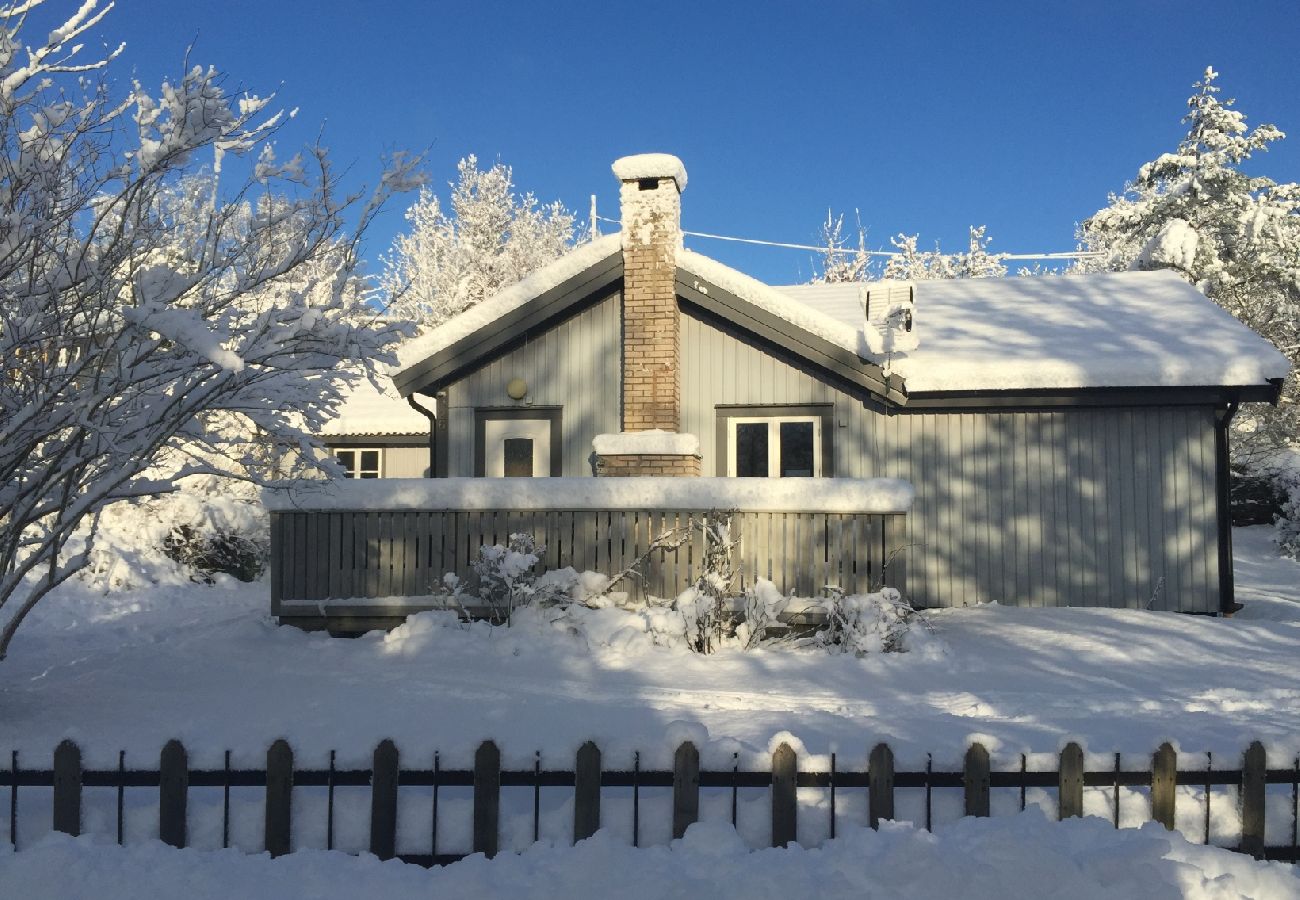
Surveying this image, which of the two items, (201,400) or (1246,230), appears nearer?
(201,400)

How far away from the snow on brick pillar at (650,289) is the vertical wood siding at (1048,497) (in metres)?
1.32

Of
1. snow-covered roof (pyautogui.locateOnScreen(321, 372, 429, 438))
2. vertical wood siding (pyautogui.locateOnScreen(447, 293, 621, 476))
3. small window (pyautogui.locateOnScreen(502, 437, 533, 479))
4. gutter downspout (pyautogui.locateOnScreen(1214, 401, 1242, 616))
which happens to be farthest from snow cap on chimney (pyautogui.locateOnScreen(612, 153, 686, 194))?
snow-covered roof (pyautogui.locateOnScreen(321, 372, 429, 438))

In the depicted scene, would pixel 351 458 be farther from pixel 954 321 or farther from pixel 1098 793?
pixel 1098 793

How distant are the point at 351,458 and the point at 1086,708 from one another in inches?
654

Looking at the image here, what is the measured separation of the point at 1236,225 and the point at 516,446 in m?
22.6

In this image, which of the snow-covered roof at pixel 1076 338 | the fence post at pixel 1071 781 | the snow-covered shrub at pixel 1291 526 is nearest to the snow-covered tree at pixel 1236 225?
the snow-covered shrub at pixel 1291 526

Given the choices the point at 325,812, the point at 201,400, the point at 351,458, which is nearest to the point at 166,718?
the point at 201,400

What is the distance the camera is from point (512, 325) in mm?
13438

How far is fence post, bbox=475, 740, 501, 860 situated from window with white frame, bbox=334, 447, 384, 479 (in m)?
17.0

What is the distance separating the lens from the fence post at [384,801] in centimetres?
430

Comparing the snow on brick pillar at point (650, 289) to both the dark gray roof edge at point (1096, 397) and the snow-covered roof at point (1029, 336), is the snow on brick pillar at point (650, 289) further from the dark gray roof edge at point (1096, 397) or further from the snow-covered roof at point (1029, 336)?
the dark gray roof edge at point (1096, 397)

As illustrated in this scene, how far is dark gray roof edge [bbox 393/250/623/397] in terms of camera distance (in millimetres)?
13195

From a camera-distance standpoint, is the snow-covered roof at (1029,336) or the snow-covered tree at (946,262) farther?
the snow-covered tree at (946,262)

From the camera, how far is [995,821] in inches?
168
